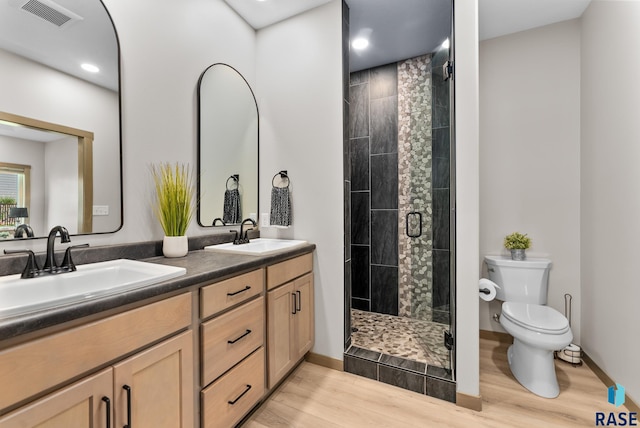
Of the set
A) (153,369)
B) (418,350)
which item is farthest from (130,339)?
(418,350)

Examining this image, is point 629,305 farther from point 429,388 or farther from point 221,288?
point 221,288

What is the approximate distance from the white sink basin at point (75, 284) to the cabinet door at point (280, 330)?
0.68 m

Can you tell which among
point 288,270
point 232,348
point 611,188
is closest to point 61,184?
point 232,348

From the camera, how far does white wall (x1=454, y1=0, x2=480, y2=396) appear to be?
1648 millimetres

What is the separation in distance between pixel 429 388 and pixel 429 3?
8.87 ft

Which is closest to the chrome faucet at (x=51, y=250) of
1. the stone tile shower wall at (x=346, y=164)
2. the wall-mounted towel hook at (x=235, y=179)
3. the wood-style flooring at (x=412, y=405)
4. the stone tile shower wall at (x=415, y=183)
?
the wall-mounted towel hook at (x=235, y=179)

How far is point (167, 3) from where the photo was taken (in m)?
1.71

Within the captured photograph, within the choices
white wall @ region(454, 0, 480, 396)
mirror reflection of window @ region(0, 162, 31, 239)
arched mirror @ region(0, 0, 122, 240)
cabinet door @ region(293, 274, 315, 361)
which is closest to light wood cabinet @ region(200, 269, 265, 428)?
cabinet door @ region(293, 274, 315, 361)

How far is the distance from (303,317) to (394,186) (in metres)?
1.62

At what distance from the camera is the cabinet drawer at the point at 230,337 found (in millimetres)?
1216

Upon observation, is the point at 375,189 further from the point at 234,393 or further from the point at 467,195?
the point at 234,393

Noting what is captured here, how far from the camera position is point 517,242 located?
2324 millimetres

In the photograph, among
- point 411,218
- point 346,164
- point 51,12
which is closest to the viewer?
point 51,12

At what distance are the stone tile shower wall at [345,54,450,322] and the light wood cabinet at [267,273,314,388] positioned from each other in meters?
1.06
